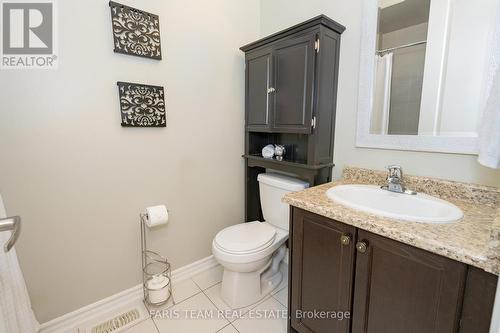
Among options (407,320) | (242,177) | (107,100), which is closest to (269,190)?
(242,177)

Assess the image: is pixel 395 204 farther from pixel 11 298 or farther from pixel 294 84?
pixel 11 298

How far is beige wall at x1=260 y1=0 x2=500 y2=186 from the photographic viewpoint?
112 cm

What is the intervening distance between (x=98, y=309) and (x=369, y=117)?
2016mm

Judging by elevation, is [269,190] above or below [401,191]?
below

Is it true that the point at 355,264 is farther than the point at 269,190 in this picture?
No

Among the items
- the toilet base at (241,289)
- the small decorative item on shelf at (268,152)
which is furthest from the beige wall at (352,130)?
the toilet base at (241,289)

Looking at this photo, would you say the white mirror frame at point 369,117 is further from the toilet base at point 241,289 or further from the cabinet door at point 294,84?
the toilet base at point 241,289

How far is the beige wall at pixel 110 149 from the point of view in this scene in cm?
122

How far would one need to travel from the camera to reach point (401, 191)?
117 cm

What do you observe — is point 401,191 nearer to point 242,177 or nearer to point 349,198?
point 349,198

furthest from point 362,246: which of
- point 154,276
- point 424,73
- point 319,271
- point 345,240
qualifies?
point 154,276

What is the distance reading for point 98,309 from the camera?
147 centimetres

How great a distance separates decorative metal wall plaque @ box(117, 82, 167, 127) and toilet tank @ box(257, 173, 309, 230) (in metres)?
0.83

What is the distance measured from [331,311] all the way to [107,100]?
1.61m
